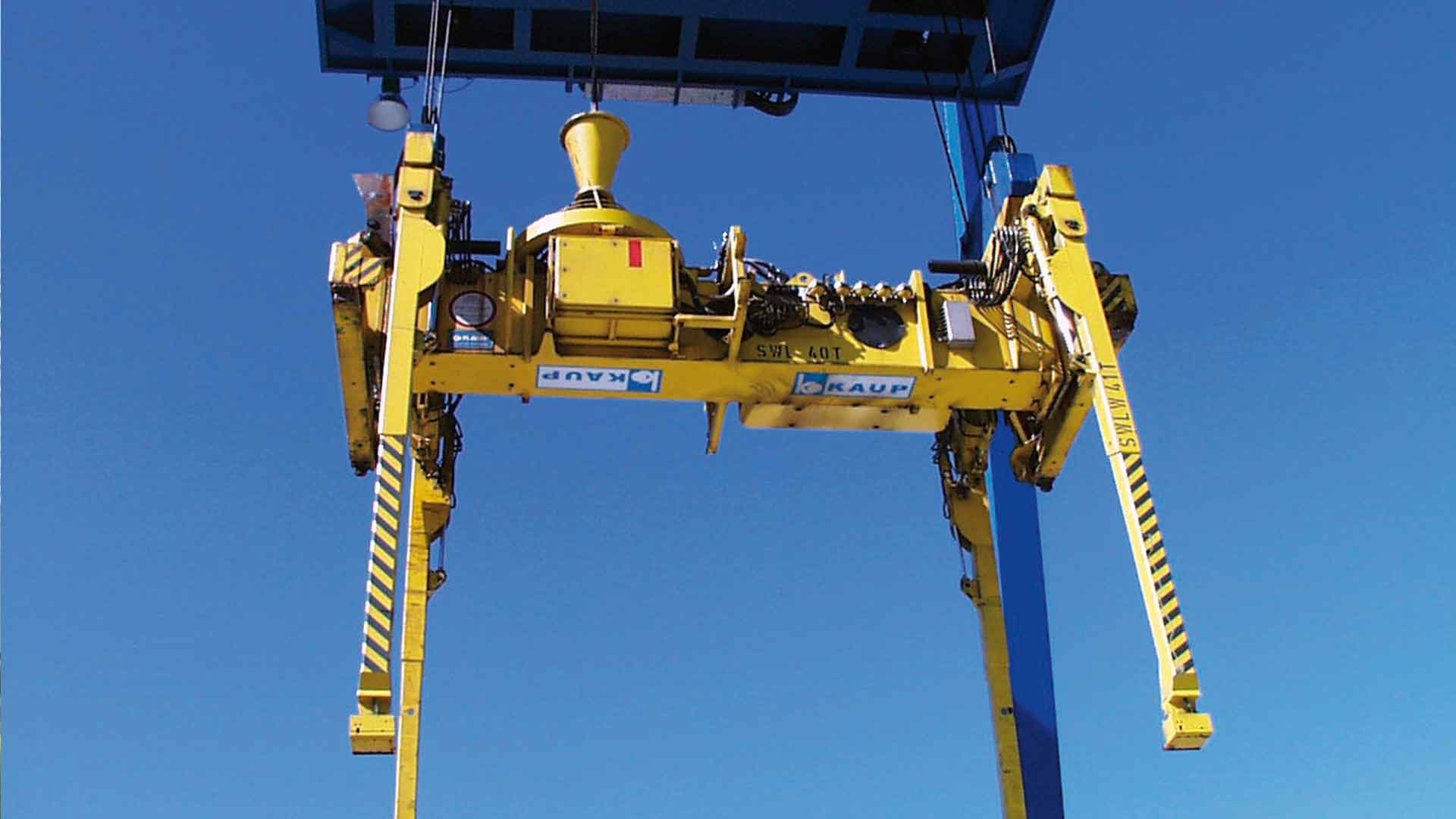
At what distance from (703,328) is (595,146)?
1.43 m

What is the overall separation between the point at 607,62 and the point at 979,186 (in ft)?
10.0

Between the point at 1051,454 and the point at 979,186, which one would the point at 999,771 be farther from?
the point at 979,186

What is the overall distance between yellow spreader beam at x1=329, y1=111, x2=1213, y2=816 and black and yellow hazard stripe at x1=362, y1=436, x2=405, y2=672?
27 centimetres

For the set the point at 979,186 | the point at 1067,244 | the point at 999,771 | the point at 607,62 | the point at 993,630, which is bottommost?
the point at 999,771

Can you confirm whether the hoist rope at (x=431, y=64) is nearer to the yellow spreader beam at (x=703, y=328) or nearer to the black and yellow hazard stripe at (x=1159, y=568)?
the yellow spreader beam at (x=703, y=328)

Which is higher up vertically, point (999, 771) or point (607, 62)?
point (607, 62)

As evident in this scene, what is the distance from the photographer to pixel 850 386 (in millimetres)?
9242

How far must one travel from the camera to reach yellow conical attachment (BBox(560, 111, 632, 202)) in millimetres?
9594

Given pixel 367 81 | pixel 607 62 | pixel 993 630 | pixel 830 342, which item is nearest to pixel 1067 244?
pixel 830 342

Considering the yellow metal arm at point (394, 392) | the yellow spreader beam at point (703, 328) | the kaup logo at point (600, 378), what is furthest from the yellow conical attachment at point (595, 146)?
the kaup logo at point (600, 378)

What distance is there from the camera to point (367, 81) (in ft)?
41.8

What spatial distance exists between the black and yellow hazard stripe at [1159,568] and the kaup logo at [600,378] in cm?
264

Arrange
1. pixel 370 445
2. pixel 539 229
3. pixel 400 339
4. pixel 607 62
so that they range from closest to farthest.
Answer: pixel 400 339, pixel 539 229, pixel 370 445, pixel 607 62

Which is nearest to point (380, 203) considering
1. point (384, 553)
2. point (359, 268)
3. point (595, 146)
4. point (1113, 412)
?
point (359, 268)
